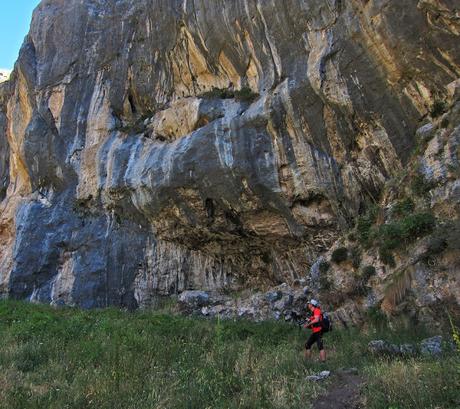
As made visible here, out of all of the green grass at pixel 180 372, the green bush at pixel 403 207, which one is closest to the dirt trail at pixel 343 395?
the green grass at pixel 180 372

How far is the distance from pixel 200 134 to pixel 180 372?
11.8 metres

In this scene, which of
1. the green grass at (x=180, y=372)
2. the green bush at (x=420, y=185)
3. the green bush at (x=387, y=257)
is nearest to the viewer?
the green grass at (x=180, y=372)

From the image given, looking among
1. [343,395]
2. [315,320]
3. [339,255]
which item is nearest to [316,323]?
[315,320]

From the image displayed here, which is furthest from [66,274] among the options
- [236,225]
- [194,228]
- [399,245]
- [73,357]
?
[399,245]

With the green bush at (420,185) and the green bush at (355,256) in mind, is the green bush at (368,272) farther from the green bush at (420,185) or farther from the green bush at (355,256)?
the green bush at (420,185)

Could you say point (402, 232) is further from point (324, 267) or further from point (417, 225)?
point (324, 267)

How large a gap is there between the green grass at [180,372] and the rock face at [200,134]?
672 centimetres

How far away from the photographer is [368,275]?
35.9 ft

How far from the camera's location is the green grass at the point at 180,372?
500 cm

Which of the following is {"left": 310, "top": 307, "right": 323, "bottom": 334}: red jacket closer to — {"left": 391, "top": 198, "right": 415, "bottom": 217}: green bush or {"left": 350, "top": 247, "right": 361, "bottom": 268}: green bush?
{"left": 350, "top": 247, "right": 361, "bottom": 268}: green bush

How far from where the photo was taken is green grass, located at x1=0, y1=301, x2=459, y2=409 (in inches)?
197

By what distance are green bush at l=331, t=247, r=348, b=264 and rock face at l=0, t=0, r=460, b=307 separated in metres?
2.28

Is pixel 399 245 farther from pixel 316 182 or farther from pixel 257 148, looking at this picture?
pixel 257 148

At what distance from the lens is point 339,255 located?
480 inches
